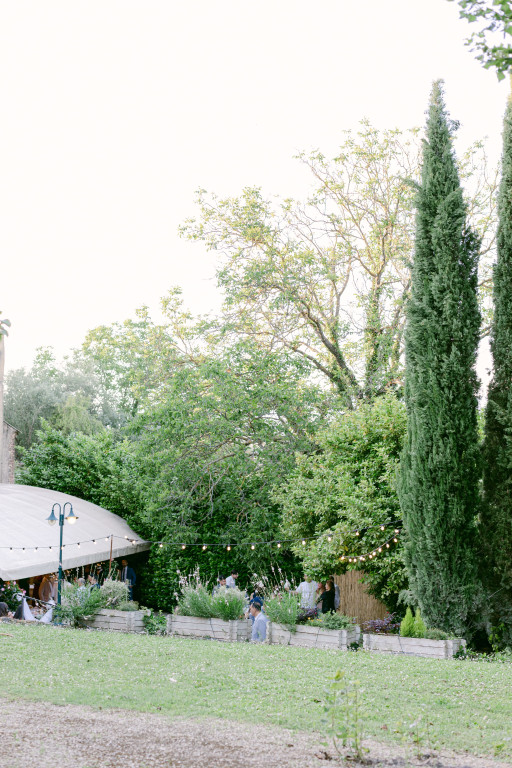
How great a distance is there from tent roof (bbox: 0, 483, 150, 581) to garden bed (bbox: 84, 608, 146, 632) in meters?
2.64

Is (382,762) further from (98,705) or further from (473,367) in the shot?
(473,367)

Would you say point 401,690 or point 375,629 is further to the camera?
point 375,629

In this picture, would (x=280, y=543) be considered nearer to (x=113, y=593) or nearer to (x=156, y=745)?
(x=113, y=593)

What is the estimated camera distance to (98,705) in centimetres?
629

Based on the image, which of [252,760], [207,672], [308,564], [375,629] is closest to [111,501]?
[308,564]

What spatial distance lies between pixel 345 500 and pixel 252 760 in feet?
30.1

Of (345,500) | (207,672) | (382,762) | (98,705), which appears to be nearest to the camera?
(382,762)

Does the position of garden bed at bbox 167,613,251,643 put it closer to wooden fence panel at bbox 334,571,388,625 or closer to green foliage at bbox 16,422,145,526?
wooden fence panel at bbox 334,571,388,625

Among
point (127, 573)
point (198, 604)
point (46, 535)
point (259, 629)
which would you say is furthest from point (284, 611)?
point (127, 573)

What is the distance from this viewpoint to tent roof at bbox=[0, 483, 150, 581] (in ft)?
51.3

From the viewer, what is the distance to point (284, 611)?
37.8ft

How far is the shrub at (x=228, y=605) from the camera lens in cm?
1234

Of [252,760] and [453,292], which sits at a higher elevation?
[453,292]

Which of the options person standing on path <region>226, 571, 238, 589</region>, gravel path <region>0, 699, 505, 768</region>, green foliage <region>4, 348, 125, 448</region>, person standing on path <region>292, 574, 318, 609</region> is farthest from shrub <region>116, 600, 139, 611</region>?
green foliage <region>4, 348, 125, 448</region>
